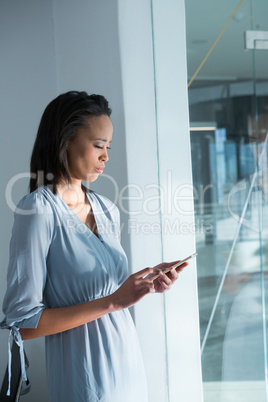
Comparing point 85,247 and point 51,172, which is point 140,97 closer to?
point 51,172

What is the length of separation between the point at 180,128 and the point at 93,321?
95cm

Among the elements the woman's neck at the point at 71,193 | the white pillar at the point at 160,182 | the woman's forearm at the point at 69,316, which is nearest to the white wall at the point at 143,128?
the white pillar at the point at 160,182

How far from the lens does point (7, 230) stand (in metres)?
2.20

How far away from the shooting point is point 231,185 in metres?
1.60

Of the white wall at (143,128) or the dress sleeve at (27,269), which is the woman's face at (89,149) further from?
the white wall at (143,128)

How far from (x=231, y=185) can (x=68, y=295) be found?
0.75 metres

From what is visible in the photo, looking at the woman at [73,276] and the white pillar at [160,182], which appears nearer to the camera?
the woman at [73,276]

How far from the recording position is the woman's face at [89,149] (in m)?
1.21

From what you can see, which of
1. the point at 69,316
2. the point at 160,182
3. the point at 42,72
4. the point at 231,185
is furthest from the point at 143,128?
the point at 69,316

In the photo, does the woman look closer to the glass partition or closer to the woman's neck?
the woman's neck

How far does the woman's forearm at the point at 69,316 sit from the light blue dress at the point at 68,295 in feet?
0.09

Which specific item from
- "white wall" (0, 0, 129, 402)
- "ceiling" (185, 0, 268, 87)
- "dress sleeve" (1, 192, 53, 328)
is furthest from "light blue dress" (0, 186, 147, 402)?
"ceiling" (185, 0, 268, 87)

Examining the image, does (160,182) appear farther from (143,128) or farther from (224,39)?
(224,39)

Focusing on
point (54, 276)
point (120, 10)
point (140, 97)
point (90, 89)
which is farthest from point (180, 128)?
point (54, 276)
